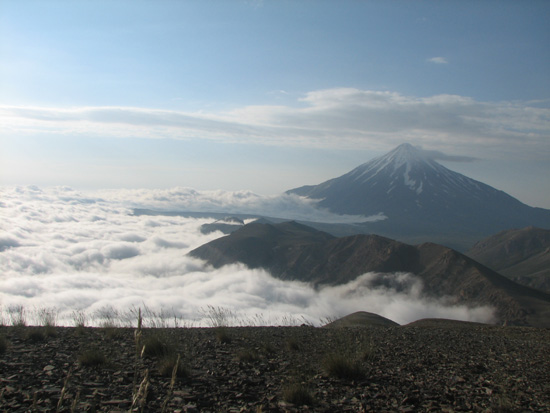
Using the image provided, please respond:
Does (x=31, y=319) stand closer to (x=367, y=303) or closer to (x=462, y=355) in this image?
(x=462, y=355)

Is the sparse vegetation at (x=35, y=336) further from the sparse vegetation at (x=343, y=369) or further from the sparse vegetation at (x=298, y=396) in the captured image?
the sparse vegetation at (x=343, y=369)

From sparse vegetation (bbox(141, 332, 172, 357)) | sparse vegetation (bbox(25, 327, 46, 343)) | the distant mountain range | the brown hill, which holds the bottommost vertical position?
the distant mountain range

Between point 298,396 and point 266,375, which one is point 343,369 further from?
point 298,396

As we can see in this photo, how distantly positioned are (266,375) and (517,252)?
141825mm

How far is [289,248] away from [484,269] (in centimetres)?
4836

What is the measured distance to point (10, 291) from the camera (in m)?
77.6

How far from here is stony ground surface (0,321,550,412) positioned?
4.35 meters

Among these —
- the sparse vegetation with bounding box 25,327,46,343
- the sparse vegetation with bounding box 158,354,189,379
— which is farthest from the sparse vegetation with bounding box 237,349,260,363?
the sparse vegetation with bounding box 25,327,46,343

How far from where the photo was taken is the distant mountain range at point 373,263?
182 ft

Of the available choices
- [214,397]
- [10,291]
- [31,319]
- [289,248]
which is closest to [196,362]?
[214,397]

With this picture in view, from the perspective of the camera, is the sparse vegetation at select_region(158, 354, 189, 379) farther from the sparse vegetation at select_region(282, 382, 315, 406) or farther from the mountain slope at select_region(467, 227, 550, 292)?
the mountain slope at select_region(467, 227, 550, 292)

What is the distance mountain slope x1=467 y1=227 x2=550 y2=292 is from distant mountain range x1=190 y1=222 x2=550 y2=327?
35.4 metres

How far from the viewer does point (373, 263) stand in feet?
281

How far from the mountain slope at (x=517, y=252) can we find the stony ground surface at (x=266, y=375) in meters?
106
